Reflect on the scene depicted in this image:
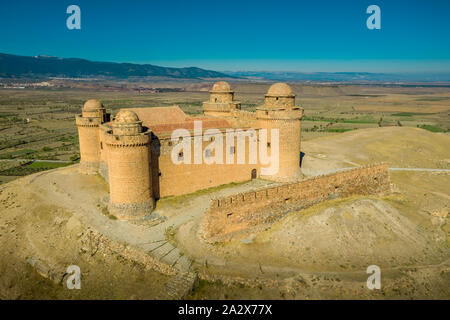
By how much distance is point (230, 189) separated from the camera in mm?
26438

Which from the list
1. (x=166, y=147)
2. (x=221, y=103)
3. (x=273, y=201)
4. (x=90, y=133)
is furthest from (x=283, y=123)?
(x=90, y=133)

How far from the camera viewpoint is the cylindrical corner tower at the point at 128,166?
21.1 m

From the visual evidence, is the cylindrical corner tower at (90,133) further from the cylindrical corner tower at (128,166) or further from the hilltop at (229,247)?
the cylindrical corner tower at (128,166)

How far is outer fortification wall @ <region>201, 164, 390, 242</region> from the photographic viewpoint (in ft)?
65.2

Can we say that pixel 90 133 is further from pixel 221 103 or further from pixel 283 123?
pixel 283 123

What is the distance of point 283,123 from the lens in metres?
27.2

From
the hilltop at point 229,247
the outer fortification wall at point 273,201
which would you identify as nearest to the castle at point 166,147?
the hilltop at point 229,247

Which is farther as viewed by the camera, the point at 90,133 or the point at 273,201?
the point at 90,133

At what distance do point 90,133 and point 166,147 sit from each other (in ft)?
31.1

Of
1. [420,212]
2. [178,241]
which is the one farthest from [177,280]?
[420,212]

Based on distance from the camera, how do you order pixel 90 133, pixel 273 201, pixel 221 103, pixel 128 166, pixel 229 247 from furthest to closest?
pixel 221 103 < pixel 90 133 < pixel 273 201 < pixel 128 166 < pixel 229 247

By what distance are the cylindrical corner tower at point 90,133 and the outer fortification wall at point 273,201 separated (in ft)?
48.5

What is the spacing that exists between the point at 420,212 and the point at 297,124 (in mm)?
11170
